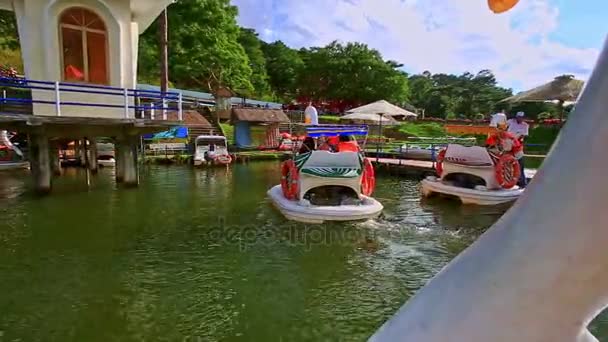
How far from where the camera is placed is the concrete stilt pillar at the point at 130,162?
1270cm

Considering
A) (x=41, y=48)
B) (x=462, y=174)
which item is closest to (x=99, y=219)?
(x=41, y=48)

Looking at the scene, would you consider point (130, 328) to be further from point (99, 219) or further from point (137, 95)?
point (137, 95)

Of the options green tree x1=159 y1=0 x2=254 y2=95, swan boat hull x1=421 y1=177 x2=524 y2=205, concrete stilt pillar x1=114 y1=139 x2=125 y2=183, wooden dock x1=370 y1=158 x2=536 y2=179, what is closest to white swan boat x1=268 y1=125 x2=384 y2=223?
swan boat hull x1=421 y1=177 x2=524 y2=205

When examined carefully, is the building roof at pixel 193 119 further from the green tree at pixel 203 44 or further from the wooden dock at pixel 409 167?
the wooden dock at pixel 409 167

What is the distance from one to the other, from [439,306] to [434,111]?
54187 millimetres

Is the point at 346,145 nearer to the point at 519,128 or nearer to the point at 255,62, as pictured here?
the point at 519,128

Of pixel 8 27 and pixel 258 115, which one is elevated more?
pixel 8 27

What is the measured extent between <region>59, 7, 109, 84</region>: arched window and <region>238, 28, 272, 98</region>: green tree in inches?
1062

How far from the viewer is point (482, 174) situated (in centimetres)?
1055

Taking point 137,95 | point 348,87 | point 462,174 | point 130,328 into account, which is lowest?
point 130,328

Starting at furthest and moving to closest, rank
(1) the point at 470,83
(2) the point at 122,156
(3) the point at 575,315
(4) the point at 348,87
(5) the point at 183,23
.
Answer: (1) the point at 470,83 < (4) the point at 348,87 < (5) the point at 183,23 < (2) the point at 122,156 < (3) the point at 575,315

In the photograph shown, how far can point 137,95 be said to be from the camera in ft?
36.3

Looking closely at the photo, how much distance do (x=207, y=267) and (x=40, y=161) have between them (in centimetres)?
765

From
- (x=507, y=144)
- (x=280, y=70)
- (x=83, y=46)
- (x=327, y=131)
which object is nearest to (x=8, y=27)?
(x=83, y=46)
